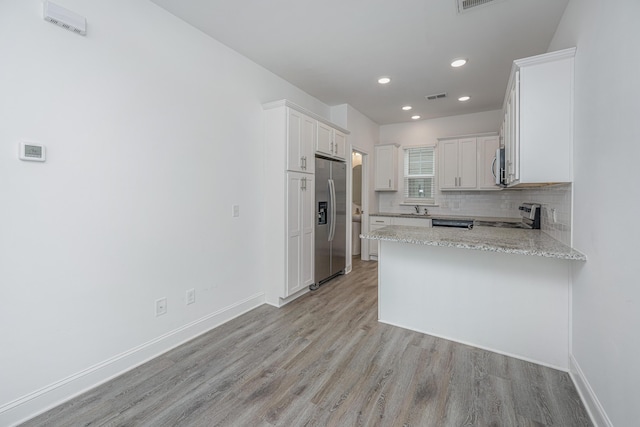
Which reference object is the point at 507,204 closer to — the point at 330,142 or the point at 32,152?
the point at 330,142

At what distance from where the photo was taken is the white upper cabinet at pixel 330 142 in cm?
373

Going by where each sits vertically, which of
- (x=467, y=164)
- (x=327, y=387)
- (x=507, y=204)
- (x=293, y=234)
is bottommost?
(x=327, y=387)

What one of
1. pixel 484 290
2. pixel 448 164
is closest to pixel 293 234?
pixel 484 290

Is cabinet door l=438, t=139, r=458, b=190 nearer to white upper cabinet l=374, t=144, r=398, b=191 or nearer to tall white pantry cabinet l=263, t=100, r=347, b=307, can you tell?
white upper cabinet l=374, t=144, r=398, b=191

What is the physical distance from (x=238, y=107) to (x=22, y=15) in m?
1.59

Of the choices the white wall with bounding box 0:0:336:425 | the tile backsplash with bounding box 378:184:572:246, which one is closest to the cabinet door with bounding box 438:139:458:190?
the tile backsplash with bounding box 378:184:572:246

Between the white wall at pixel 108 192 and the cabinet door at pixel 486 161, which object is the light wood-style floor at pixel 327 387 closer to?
the white wall at pixel 108 192

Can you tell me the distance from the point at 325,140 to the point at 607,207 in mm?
2941

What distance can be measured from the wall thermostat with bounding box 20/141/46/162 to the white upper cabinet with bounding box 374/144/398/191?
15.8 feet

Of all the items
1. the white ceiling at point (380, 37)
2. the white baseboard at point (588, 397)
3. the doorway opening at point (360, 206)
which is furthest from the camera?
the doorway opening at point (360, 206)

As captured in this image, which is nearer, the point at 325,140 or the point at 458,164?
the point at 325,140

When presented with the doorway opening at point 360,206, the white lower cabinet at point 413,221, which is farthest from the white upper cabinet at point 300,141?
the white lower cabinet at point 413,221

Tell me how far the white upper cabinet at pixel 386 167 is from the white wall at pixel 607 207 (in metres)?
3.56

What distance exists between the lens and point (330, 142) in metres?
3.96
